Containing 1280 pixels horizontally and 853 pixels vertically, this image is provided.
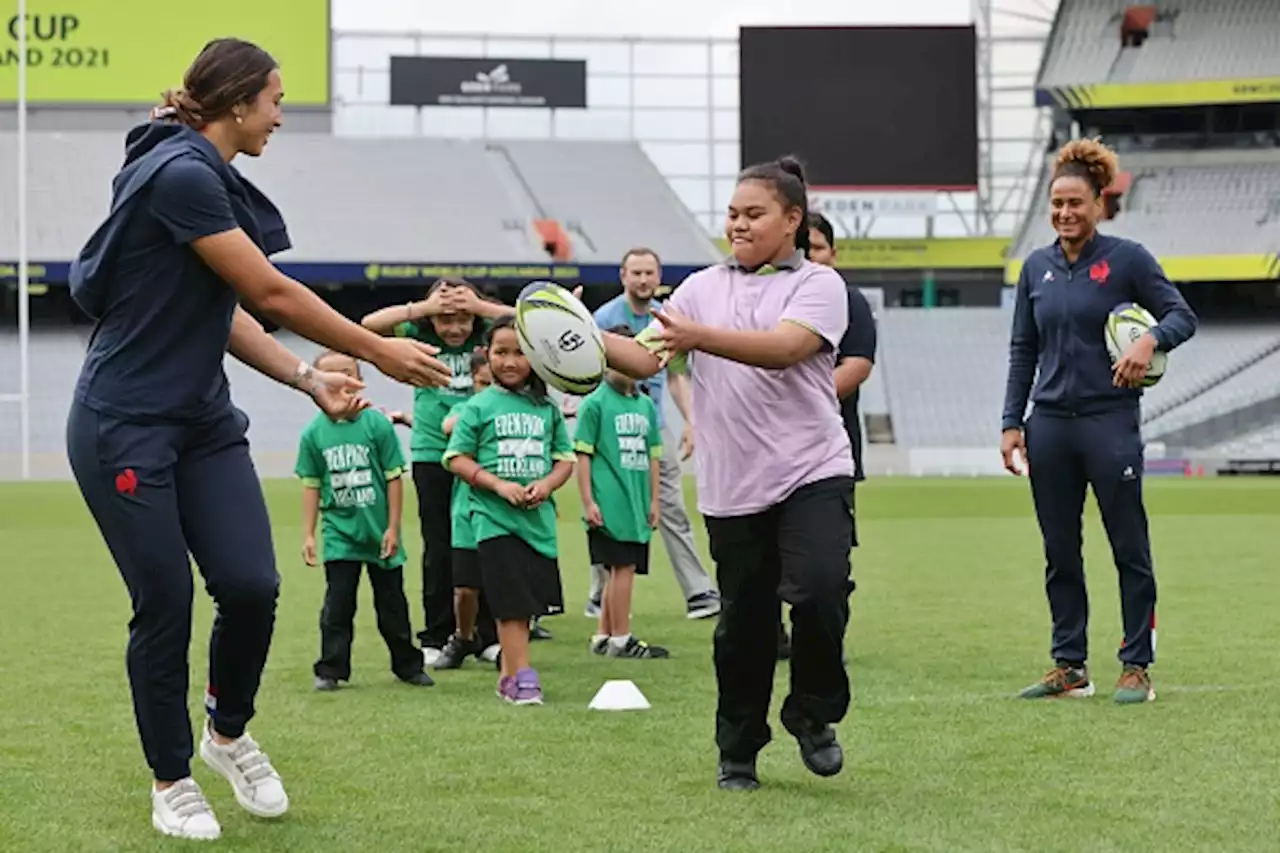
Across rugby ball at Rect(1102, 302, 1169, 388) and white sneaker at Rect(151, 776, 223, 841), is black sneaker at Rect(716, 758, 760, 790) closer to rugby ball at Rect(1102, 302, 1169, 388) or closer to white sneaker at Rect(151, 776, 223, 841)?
white sneaker at Rect(151, 776, 223, 841)

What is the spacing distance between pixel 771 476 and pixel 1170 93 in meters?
44.9

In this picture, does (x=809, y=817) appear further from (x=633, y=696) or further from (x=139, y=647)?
(x=633, y=696)

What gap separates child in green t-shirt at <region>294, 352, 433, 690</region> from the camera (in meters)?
8.41

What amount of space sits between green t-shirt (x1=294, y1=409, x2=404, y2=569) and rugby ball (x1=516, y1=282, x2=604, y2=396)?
126 inches

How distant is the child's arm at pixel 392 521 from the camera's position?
8.35 m

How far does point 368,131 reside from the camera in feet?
189

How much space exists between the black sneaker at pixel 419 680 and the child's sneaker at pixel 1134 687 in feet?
9.35

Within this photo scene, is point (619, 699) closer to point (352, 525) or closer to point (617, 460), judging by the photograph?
point (352, 525)

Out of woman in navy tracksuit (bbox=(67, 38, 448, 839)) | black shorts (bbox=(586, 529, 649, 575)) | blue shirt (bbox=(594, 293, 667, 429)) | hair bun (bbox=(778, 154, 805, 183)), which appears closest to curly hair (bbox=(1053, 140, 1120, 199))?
hair bun (bbox=(778, 154, 805, 183))

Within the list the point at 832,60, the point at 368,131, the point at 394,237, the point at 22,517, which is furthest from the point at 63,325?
the point at 22,517

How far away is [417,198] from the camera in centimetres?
5159

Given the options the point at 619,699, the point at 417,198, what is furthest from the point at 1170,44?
the point at 619,699

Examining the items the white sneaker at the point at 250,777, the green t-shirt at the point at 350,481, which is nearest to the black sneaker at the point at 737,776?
the white sneaker at the point at 250,777

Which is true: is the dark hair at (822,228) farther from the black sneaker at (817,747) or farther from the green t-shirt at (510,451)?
the black sneaker at (817,747)
